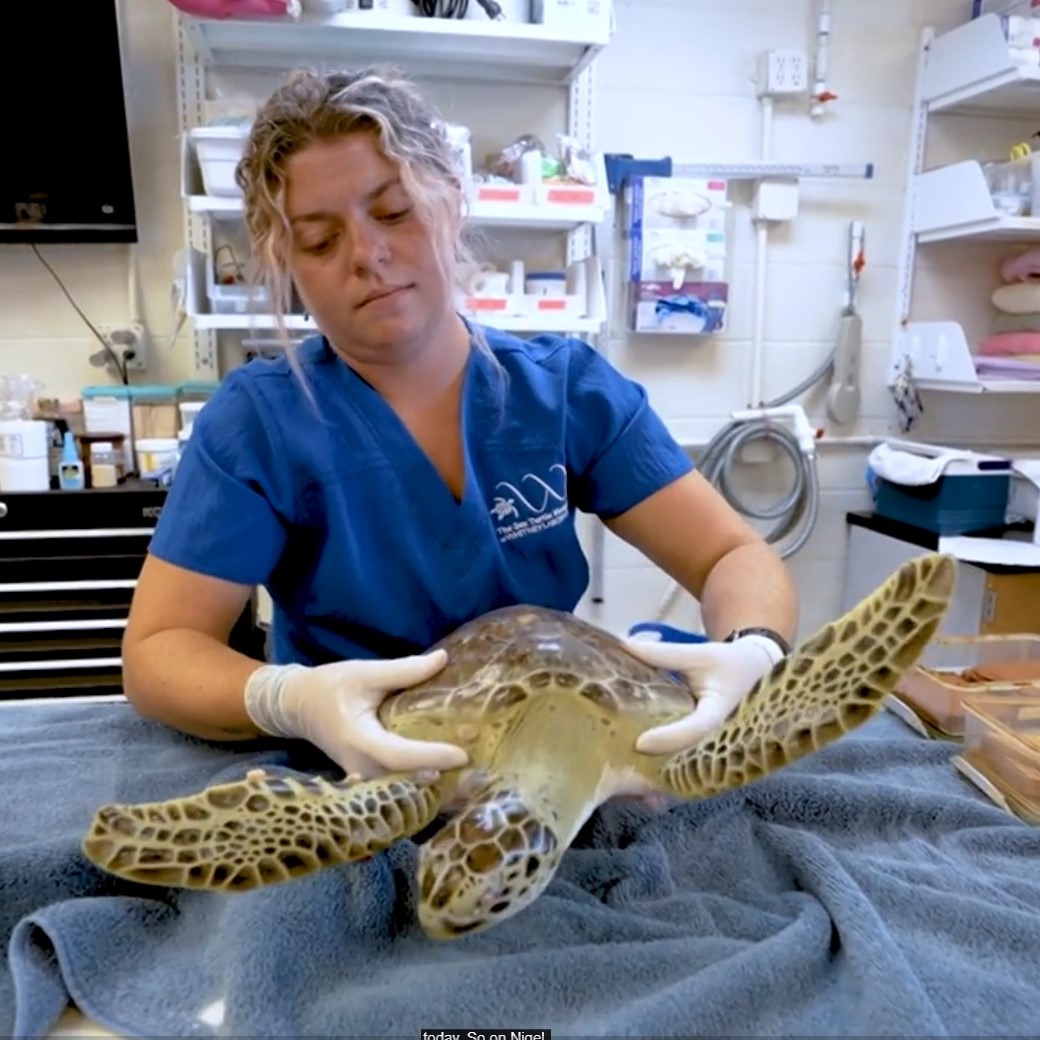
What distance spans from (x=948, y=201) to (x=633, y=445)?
5.08 ft

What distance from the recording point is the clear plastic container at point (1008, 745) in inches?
31.1

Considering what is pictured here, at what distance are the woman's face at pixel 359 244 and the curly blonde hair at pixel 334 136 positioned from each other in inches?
0.4

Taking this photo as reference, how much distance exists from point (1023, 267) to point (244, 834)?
2.34m

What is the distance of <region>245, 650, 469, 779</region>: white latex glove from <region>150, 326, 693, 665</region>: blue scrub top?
18 cm

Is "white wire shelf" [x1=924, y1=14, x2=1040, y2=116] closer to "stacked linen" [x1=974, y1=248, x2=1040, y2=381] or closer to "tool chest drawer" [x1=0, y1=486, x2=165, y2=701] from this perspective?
"stacked linen" [x1=974, y1=248, x2=1040, y2=381]

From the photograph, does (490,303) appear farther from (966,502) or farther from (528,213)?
(966,502)

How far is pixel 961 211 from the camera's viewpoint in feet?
6.88

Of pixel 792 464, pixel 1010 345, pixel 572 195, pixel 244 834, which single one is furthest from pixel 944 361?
pixel 244 834

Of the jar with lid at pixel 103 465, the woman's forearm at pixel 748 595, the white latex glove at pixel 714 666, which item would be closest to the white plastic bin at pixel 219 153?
the jar with lid at pixel 103 465

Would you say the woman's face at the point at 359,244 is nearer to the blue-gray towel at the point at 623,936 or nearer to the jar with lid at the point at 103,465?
the blue-gray towel at the point at 623,936

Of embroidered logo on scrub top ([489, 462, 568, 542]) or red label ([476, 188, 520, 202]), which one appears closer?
embroidered logo on scrub top ([489, 462, 568, 542])

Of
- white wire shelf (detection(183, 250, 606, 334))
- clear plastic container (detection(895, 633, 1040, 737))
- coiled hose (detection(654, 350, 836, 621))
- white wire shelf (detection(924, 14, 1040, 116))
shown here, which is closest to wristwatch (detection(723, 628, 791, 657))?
clear plastic container (detection(895, 633, 1040, 737))

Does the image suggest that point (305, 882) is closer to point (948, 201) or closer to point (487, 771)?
point (487, 771)

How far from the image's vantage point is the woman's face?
2.89ft
